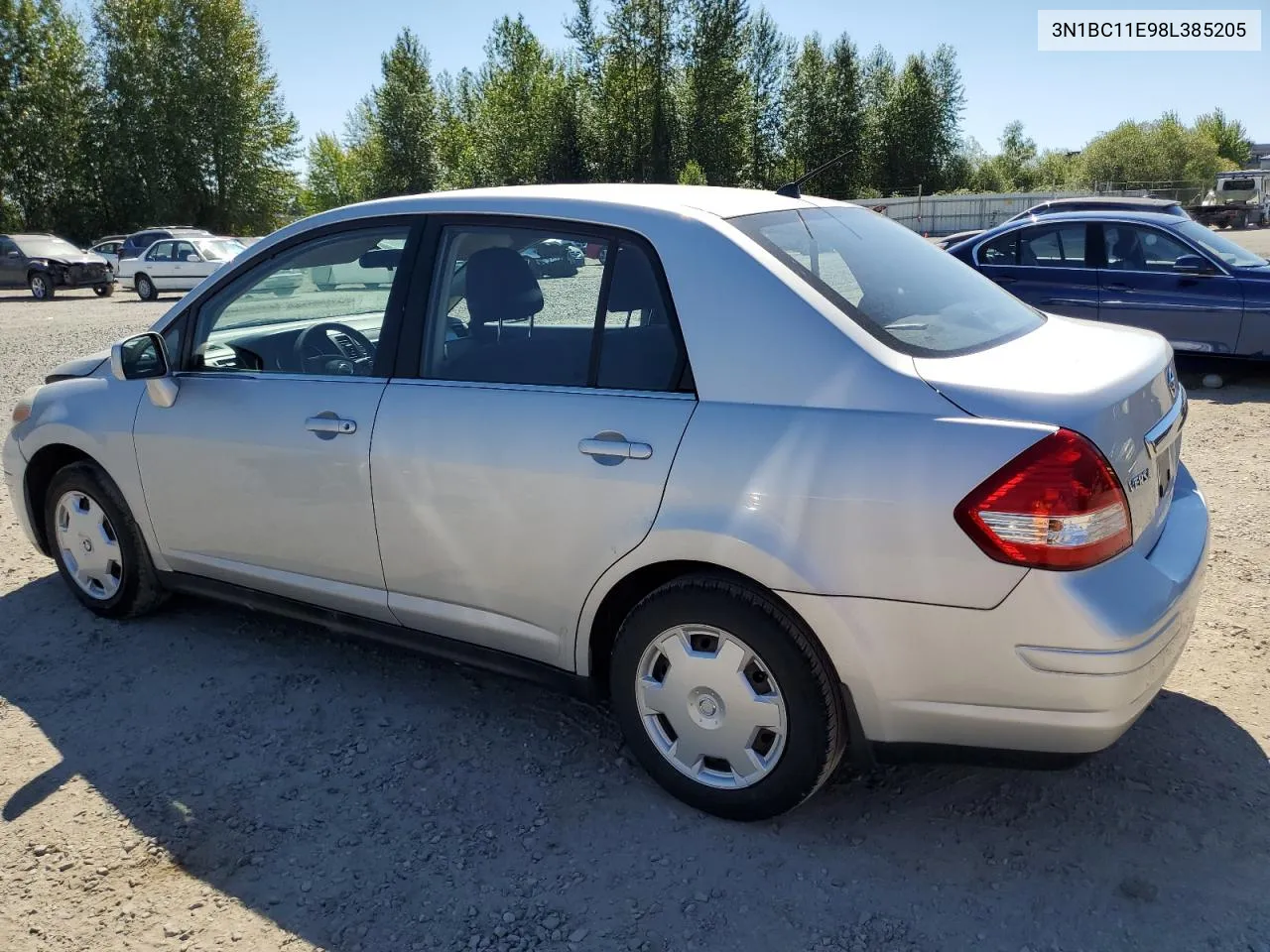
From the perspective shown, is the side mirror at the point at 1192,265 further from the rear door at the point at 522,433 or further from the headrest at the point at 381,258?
the headrest at the point at 381,258

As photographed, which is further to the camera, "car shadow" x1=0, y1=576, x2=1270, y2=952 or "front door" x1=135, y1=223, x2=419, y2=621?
"front door" x1=135, y1=223, x2=419, y2=621

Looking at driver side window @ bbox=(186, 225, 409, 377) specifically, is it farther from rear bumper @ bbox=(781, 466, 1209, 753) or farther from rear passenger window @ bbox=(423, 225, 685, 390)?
rear bumper @ bbox=(781, 466, 1209, 753)

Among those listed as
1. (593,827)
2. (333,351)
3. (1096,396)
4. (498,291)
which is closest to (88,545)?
(333,351)

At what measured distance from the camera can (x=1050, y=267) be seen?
9.72 meters

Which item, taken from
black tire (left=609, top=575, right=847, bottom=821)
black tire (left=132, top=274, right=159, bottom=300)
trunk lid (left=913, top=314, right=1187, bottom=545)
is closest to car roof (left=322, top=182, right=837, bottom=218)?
trunk lid (left=913, top=314, right=1187, bottom=545)

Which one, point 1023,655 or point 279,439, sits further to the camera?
point 279,439

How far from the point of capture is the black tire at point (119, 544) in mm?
4191

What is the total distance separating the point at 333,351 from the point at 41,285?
26.3 m

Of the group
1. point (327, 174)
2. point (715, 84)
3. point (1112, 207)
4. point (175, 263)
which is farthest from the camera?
point (327, 174)

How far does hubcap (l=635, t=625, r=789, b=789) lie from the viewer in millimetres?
2744

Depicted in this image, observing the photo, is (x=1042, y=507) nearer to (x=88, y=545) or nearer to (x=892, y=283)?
(x=892, y=283)

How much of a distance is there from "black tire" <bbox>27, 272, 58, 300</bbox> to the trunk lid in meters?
28.1

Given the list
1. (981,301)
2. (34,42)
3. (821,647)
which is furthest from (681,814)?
(34,42)

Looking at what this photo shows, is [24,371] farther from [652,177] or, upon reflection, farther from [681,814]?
[652,177]
